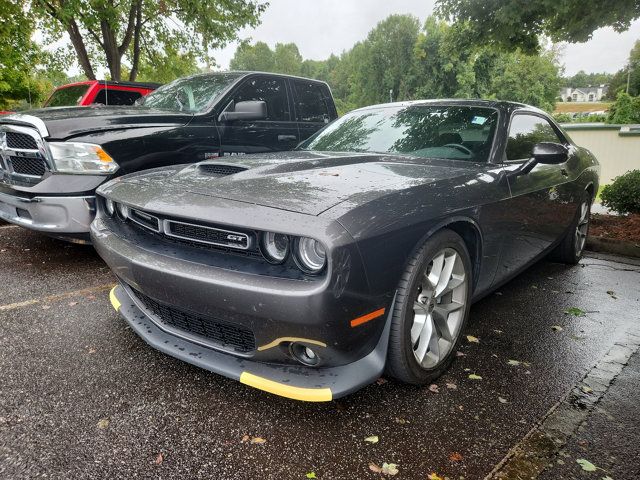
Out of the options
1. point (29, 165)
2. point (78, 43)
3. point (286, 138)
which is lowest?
point (29, 165)

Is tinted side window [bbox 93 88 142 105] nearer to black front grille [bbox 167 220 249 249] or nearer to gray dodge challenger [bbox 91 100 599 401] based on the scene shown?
gray dodge challenger [bbox 91 100 599 401]

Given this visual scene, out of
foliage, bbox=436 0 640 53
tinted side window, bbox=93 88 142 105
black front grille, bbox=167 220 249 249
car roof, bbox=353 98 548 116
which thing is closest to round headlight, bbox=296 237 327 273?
black front grille, bbox=167 220 249 249

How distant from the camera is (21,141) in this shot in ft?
13.2

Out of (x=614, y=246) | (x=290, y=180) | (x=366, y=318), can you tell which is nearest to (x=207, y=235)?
(x=290, y=180)

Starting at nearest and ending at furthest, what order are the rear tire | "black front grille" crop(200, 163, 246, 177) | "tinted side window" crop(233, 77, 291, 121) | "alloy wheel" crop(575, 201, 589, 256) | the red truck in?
"black front grille" crop(200, 163, 246, 177) < the rear tire < "alloy wheel" crop(575, 201, 589, 256) < "tinted side window" crop(233, 77, 291, 121) < the red truck

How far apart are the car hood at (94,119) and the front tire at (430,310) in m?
3.13

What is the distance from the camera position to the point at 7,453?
6.07 feet

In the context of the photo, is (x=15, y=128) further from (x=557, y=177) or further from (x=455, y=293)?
(x=557, y=177)

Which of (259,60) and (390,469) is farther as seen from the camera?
(259,60)

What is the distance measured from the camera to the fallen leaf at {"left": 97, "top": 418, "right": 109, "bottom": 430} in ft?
6.62

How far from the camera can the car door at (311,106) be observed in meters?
5.82

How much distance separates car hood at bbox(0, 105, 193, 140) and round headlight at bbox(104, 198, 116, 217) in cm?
140

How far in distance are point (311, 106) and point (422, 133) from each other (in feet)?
10.2

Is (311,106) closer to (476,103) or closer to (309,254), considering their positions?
(476,103)
